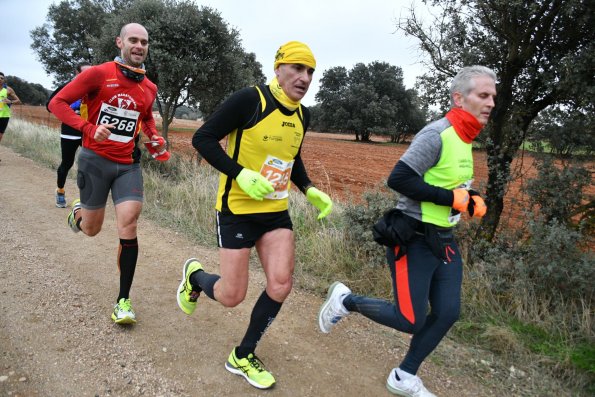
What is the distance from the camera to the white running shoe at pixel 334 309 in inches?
121

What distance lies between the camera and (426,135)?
257 cm

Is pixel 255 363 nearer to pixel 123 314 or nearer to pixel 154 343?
pixel 154 343

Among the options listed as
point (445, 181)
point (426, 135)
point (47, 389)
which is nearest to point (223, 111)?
point (426, 135)

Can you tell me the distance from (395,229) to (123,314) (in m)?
2.22

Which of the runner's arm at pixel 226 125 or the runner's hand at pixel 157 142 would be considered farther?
the runner's hand at pixel 157 142

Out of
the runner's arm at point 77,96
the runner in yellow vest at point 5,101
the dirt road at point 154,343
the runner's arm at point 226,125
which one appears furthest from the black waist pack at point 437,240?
the runner in yellow vest at point 5,101

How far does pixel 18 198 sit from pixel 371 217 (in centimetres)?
592

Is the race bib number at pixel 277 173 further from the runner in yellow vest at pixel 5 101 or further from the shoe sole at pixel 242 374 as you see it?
the runner in yellow vest at pixel 5 101

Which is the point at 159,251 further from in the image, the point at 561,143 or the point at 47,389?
the point at 561,143

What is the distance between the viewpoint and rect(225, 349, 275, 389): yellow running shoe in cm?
279

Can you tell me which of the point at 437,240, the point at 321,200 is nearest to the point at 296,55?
the point at 321,200

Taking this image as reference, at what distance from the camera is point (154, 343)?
10.7 ft

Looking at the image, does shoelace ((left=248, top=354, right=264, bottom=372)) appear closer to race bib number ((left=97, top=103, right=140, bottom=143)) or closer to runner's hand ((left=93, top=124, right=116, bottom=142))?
runner's hand ((left=93, top=124, right=116, bottom=142))

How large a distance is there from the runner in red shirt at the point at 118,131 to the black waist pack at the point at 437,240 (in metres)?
2.29
